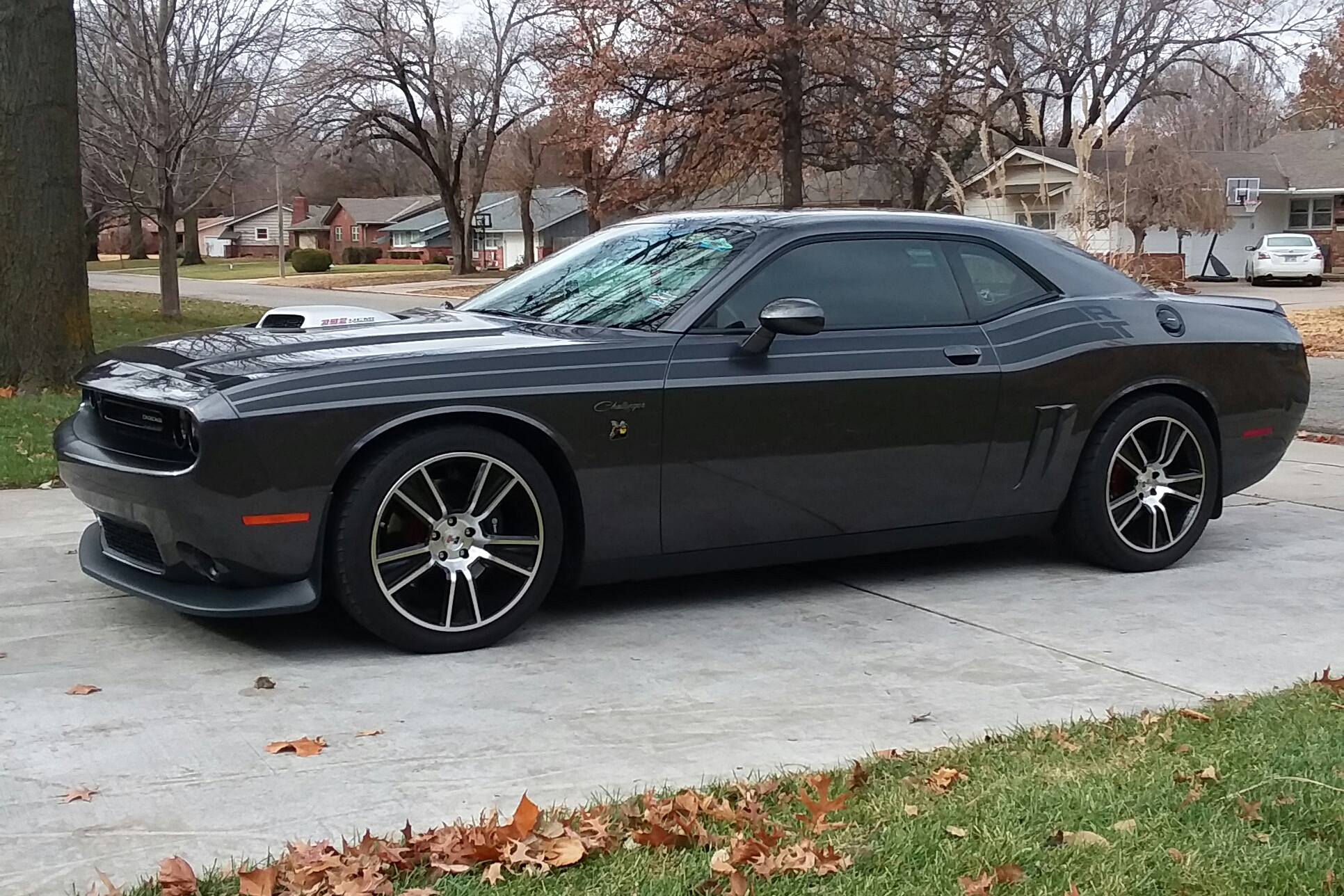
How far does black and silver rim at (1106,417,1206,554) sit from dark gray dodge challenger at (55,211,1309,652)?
0.01 metres

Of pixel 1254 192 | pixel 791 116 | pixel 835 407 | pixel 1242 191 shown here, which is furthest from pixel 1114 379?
pixel 1254 192

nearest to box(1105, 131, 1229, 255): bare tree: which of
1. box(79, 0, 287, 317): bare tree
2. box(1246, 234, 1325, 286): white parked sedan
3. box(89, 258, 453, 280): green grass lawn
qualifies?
box(1246, 234, 1325, 286): white parked sedan

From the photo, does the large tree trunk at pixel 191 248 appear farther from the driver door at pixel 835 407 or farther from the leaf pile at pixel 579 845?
the leaf pile at pixel 579 845

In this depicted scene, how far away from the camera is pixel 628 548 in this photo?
4953 millimetres

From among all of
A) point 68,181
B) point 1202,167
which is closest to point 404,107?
point 1202,167

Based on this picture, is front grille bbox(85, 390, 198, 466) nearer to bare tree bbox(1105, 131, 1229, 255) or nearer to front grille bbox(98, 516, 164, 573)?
front grille bbox(98, 516, 164, 573)

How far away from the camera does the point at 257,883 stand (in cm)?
287

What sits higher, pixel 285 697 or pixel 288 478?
pixel 288 478

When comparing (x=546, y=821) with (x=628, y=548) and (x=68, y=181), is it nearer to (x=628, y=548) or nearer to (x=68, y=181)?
(x=628, y=548)

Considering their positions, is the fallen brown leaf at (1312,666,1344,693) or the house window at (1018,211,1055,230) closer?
the fallen brown leaf at (1312,666,1344,693)

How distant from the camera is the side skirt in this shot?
16.4ft

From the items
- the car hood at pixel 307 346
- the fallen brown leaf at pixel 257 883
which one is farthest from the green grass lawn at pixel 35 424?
the fallen brown leaf at pixel 257 883

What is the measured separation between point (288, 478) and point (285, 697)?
67cm

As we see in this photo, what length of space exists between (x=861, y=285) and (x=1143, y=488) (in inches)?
62.5
